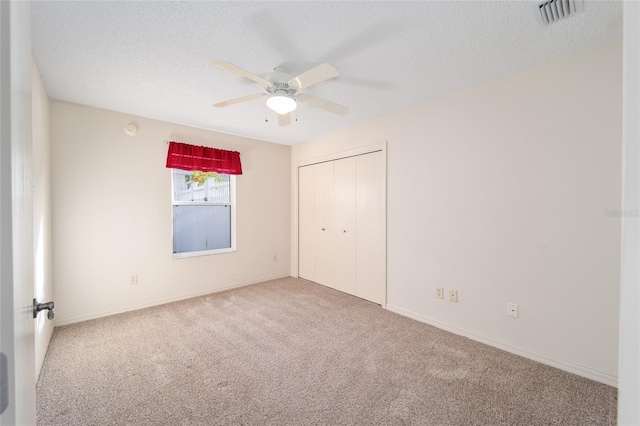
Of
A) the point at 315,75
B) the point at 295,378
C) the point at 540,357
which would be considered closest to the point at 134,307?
the point at 295,378

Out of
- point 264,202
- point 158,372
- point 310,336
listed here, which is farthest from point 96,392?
point 264,202

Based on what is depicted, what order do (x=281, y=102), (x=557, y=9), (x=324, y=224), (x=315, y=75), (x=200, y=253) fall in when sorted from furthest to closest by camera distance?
(x=324, y=224), (x=200, y=253), (x=281, y=102), (x=315, y=75), (x=557, y=9)

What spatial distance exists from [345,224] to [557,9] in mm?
2834

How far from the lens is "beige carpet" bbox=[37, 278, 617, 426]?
161 centimetres

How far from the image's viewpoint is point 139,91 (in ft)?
8.33

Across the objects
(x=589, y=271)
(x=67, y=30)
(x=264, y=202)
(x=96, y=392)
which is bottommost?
(x=96, y=392)

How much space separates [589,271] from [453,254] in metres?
0.95

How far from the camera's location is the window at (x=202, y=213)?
3682 millimetres

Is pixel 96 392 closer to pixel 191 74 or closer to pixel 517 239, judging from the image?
pixel 191 74

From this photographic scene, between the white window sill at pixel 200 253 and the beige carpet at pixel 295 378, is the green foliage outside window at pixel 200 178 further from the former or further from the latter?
the beige carpet at pixel 295 378

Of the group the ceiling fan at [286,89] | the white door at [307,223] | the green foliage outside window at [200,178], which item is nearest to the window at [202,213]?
the green foliage outside window at [200,178]

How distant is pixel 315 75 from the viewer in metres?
1.79

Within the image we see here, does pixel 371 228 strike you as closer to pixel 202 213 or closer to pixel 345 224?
pixel 345 224

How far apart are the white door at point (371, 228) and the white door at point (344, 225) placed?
10cm
